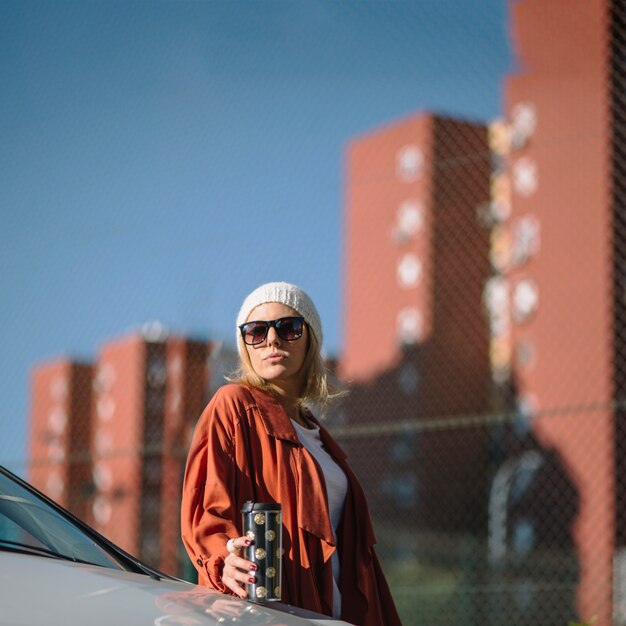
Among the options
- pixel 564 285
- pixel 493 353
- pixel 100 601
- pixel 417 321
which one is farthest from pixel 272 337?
pixel 417 321

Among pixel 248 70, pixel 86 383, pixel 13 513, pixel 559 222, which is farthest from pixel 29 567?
pixel 86 383

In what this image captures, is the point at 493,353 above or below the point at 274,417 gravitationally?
above

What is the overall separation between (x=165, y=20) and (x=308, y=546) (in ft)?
24.1

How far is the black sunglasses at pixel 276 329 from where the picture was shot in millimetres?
Result: 2883

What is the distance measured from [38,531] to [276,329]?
746 millimetres

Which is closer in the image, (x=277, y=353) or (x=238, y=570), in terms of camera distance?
(x=238, y=570)

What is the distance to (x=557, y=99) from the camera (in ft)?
98.6

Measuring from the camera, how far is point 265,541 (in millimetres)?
2422

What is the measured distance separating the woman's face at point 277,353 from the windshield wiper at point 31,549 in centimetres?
68

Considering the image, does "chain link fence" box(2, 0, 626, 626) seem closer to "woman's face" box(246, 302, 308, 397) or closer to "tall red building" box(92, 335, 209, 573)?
"tall red building" box(92, 335, 209, 573)

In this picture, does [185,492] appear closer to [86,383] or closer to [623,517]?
[623,517]

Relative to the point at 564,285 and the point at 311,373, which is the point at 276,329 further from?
the point at 564,285

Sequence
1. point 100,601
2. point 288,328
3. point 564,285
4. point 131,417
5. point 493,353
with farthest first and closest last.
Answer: point 131,417 → point 493,353 → point 564,285 → point 288,328 → point 100,601

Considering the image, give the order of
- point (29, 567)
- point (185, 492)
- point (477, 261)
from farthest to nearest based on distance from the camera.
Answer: point (477, 261)
point (185, 492)
point (29, 567)
